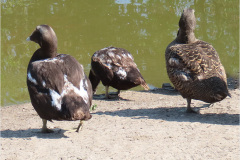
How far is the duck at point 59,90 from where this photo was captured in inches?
231

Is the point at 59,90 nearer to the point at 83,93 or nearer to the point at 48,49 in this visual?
the point at 83,93

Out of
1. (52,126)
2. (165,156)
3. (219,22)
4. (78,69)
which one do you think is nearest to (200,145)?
(165,156)

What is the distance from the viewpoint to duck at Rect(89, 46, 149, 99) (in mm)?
8992

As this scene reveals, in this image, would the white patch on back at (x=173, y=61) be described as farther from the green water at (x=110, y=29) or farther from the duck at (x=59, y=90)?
the green water at (x=110, y=29)

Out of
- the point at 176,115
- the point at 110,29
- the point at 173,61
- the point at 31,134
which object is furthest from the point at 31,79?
the point at 110,29

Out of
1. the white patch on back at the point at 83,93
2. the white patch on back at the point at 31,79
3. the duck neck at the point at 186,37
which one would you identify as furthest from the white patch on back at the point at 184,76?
the white patch on back at the point at 31,79

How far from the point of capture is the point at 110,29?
46.4ft

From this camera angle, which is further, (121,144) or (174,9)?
(174,9)

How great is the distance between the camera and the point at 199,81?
6777 millimetres

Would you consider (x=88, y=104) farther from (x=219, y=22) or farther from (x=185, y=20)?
(x=219, y=22)

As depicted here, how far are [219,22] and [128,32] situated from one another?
351cm

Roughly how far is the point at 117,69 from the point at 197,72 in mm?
2552

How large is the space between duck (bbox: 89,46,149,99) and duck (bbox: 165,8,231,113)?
1.57 m

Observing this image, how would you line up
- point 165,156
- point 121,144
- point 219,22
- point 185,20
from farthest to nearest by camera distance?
point 219,22 < point 185,20 < point 121,144 < point 165,156
